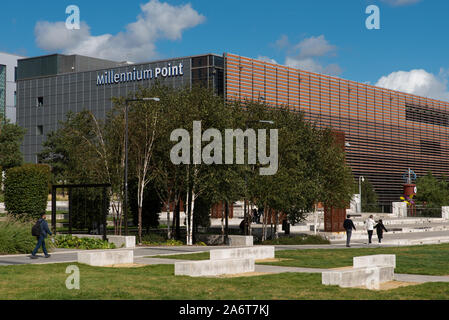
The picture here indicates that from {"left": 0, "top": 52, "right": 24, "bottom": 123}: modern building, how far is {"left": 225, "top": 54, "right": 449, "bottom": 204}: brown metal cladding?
181 feet

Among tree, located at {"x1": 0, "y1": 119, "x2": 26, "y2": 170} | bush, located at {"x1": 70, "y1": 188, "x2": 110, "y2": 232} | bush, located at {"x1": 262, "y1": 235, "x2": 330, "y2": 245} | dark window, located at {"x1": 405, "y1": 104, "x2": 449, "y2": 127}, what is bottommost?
bush, located at {"x1": 262, "y1": 235, "x2": 330, "y2": 245}

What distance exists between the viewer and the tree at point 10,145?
63906 mm

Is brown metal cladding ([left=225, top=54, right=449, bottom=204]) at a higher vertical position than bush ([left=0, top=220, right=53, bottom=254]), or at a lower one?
higher

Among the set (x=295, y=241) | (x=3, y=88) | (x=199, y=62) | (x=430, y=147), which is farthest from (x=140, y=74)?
(x=430, y=147)

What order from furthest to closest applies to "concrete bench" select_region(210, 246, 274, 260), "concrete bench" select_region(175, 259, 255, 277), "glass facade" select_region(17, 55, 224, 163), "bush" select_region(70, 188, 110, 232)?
"glass facade" select_region(17, 55, 224, 163), "bush" select_region(70, 188, 110, 232), "concrete bench" select_region(210, 246, 274, 260), "concrete bench" select_region(175, 259, 255, 277)

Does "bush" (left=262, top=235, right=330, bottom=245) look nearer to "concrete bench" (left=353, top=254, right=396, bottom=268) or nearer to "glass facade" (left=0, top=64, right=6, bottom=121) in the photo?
"concrete bench" (left=353, top=254, right=396, bottom=268)

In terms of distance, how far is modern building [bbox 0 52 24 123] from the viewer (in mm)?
113438

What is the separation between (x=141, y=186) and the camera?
3450cm

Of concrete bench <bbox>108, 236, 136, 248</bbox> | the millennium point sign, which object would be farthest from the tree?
concrete bench <bbox>108, 236, 136, 248</bbox>

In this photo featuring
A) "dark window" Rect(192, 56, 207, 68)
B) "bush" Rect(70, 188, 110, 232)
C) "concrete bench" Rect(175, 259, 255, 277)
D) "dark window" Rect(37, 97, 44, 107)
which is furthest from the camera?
"dark window" Rect(37, 97, 44, 107)

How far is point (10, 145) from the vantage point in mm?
64562

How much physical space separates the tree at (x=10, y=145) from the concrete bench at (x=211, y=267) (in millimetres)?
50784

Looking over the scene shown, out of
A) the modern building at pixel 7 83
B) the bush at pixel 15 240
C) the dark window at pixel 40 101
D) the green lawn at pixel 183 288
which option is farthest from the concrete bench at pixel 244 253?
the modern building at pixel 7 83
